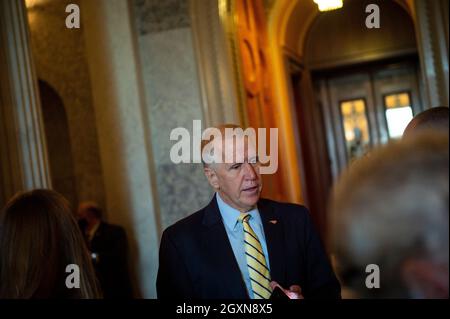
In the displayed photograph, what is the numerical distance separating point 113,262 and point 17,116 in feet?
6.14

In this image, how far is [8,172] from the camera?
4453 millimetres

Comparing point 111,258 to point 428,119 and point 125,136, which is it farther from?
point 428,119

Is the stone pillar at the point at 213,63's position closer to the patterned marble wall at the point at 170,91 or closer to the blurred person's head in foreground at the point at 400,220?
the patterned marble wall at the point at 170,91

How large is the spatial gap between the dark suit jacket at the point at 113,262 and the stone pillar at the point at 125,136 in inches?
4.1

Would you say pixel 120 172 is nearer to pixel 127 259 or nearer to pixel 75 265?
pixel 127 259

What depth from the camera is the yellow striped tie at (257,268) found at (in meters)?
2.36

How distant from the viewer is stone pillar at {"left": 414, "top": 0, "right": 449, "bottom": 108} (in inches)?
221

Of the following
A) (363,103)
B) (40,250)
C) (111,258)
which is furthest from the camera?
(363,103)

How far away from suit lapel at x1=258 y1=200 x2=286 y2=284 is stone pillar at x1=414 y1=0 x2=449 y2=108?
3556 millimetres

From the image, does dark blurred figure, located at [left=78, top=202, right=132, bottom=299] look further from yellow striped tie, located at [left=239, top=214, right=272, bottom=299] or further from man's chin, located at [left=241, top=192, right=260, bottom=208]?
yellow striped tie, located at [left=239, top=214, right=272, bottom=299]

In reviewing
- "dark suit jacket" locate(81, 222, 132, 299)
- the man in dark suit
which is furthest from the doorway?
the man in dark suit

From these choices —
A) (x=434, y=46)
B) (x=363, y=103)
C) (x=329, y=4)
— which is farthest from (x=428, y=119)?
(x=363, y=103)

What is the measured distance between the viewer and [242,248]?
8.11 ft

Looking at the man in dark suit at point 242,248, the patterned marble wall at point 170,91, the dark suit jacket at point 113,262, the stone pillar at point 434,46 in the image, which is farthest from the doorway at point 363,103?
the man in dark suit at point 242,248
